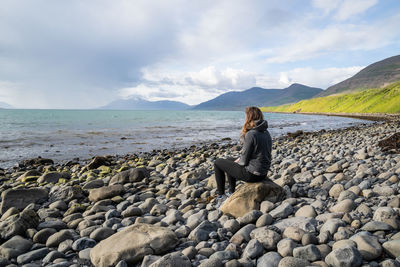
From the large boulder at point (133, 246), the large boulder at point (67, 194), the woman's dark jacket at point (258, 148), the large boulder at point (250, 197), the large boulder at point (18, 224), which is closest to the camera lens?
the large boulder at point (133, 246)

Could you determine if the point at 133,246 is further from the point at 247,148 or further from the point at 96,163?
the point at 96,163

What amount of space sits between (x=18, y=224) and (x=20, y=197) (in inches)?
100

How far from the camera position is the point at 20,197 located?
7.20 meters

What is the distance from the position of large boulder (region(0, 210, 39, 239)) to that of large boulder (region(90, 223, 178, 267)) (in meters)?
2.15

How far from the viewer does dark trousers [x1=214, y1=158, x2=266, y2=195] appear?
235 inches

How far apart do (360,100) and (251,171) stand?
113479mm

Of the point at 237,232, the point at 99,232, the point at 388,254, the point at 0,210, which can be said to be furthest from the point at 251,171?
the point at 0,210

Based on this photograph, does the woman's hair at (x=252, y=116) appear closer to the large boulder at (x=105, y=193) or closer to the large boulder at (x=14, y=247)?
the large boulder at (x=105, y=193)

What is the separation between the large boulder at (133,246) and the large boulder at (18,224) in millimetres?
2153

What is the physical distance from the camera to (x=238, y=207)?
5410 mm

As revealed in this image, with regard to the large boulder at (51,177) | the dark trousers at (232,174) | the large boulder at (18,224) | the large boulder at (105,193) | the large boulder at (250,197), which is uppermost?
the dark trousers at (232,174)

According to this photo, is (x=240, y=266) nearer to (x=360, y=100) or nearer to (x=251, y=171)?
(x=251, y=171)

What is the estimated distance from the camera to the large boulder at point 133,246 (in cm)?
380

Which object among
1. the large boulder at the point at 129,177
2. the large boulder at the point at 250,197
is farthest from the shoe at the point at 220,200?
the large boulder at the point at 129,177
